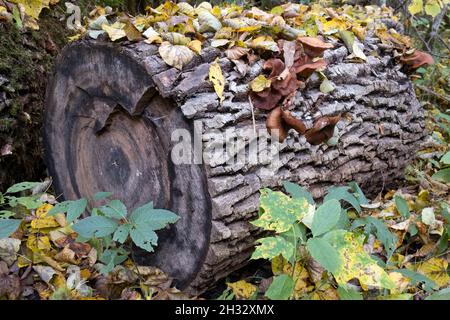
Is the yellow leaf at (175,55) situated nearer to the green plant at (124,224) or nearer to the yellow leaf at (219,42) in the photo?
the yellow leaf at (219,42)

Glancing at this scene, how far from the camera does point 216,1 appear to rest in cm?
530

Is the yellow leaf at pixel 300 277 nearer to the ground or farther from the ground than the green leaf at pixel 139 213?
nearer to the ground

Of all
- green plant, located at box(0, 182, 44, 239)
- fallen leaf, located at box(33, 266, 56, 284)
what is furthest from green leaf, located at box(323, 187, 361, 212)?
green plant, located at box(0, 182, 44, 239)

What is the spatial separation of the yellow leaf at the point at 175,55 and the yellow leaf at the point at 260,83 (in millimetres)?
347

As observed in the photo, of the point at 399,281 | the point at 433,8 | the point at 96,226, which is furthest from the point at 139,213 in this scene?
the point at 433,8

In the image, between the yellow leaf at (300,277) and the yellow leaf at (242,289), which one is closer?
the yellow leaf at (300,277)

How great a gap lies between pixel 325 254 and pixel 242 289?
69 cm

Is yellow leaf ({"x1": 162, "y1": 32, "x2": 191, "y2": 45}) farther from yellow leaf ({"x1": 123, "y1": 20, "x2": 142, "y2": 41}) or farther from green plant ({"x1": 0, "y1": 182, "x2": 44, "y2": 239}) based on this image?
green plant ({"x1": 0, "y1": 182, "x2": 44, "y2": 239})

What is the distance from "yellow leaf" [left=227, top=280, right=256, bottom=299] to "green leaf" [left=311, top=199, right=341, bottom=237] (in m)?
0.62

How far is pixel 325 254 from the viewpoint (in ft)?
5.17

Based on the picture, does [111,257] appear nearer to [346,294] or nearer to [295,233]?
[295,233]

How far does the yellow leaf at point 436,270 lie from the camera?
2.11m

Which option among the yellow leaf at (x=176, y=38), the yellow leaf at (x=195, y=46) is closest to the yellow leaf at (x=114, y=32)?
the yellow leaf at (x=176, y=38)

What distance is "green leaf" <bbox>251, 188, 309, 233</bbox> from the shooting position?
1763 millimetres
